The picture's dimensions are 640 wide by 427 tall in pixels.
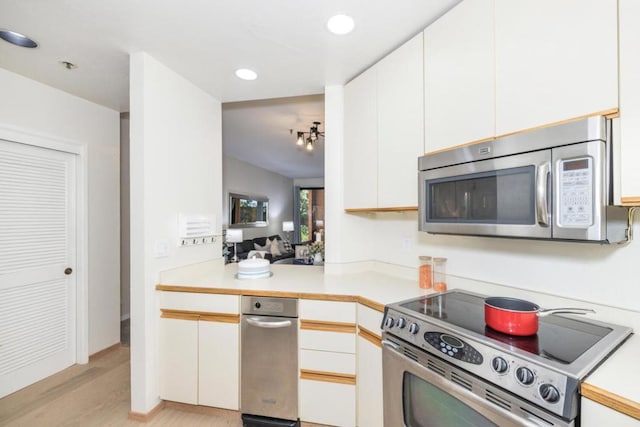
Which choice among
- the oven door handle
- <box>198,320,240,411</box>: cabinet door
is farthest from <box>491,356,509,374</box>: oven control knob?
<box>198,320,240,411</box>: cabinet door

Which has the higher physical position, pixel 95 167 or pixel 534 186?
pixel 95 167

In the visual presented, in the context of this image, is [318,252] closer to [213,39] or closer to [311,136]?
[311,136]

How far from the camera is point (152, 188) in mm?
1927

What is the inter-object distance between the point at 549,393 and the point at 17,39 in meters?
3.07

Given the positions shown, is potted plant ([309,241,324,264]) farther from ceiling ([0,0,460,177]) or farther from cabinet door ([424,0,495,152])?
cabinet door ([424,0,495,152])

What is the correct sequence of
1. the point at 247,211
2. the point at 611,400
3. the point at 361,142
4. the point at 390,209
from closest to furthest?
the point at 611,400 → the point at 390,209 → the point at 361,142 → the point at 247,211

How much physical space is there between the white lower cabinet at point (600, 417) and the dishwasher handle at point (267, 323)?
4.42ft

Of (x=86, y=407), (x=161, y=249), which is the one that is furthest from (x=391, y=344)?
(x=86, y=407)

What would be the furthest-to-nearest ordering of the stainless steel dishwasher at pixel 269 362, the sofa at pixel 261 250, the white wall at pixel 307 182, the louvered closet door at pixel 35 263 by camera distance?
the white wall at pixel 307 182 → the sofa at pixel 261 250 → the louvered closet door at pixel 35 263 → the stainless steel dishwasher at pixel 269 362

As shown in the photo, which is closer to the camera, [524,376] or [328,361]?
[524,376]

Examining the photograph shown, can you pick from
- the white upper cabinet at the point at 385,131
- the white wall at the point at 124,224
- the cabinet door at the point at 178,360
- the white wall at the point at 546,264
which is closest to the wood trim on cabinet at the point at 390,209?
the white upper cabinet at the point at 385,131

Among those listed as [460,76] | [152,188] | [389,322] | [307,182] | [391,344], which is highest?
[307,182]

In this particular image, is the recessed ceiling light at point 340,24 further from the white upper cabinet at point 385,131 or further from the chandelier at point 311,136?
the chandelier at point 311,136

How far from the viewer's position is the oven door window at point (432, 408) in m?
1.05
